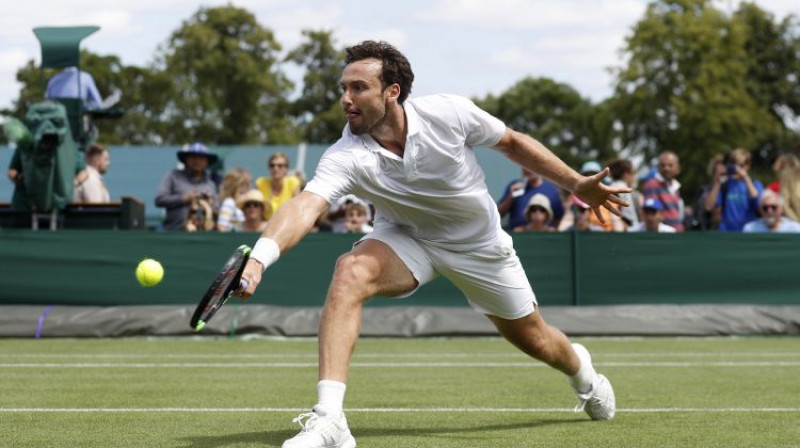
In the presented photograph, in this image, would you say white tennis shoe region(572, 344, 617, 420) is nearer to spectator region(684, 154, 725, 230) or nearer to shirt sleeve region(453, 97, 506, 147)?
shirt sleeve region(453, 97, 506, 147)

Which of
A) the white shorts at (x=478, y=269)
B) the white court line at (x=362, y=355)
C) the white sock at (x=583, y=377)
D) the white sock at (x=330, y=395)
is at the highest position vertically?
the white shorts at (x=478, y=269)

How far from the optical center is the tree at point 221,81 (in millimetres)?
56125

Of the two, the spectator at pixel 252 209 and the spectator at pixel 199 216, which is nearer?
the spectator at pixel 252 209

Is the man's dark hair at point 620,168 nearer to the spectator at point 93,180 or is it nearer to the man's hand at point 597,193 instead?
the spectator at point 93,180

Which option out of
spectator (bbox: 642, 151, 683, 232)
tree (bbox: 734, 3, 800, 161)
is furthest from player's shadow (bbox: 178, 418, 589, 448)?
tree (bbox: 734, 3, 800, 161)

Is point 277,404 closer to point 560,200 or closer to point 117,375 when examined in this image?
point 117,375

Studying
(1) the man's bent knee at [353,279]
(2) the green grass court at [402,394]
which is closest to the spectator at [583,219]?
(2) the green grass court at [402,394]

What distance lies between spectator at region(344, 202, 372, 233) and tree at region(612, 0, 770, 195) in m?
44.4

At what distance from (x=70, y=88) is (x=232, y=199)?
3.06 metres

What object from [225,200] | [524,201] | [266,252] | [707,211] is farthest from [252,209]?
[266,252]

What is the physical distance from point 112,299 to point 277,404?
19.7 feet

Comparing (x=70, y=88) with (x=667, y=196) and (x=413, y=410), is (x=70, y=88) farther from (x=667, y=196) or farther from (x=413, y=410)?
(x=413, y=410)

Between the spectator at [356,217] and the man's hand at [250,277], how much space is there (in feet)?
28.7

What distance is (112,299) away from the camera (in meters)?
12.7
